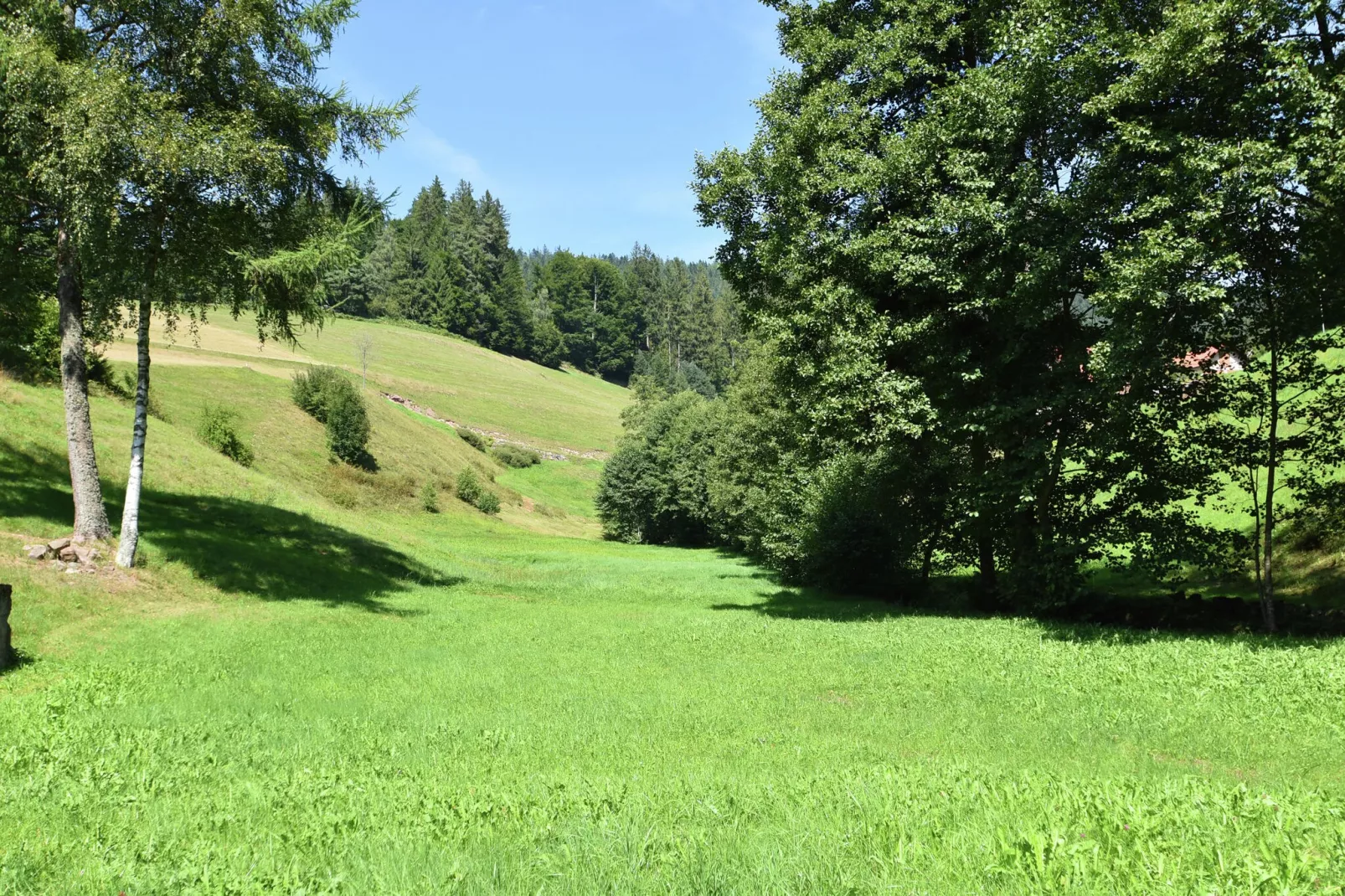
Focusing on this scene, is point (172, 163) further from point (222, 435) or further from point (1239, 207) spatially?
point (222, 435)

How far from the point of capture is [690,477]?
6206 centimetres

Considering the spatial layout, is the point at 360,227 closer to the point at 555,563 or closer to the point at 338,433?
the point at 555,563

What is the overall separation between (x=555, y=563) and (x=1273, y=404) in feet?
93.4

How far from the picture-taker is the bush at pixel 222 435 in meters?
39.6

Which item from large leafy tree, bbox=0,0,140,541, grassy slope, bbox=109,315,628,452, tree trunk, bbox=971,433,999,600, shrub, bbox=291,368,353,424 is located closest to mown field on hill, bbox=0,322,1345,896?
large leafy tree, bbox=0,0,140,541

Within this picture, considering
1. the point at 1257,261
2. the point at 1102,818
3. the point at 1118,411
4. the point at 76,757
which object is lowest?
the point at 76,757

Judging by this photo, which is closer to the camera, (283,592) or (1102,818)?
(1102,818)

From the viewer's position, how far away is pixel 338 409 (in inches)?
2026

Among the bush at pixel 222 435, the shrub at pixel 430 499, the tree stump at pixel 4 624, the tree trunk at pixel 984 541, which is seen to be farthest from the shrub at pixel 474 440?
the tree stump at pixel 4 624

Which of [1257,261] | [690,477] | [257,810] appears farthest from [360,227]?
[690,477]

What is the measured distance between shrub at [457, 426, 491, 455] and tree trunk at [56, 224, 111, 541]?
60.9 m

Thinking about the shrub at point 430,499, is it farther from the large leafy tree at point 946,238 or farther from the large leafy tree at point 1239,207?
the large leafy tree at point 1239,207

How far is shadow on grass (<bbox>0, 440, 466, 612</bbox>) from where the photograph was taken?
61.7ft

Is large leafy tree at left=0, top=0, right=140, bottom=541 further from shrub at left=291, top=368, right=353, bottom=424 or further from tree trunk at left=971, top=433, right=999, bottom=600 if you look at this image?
shrub at left=291, top=368, right=353, bottom=424
